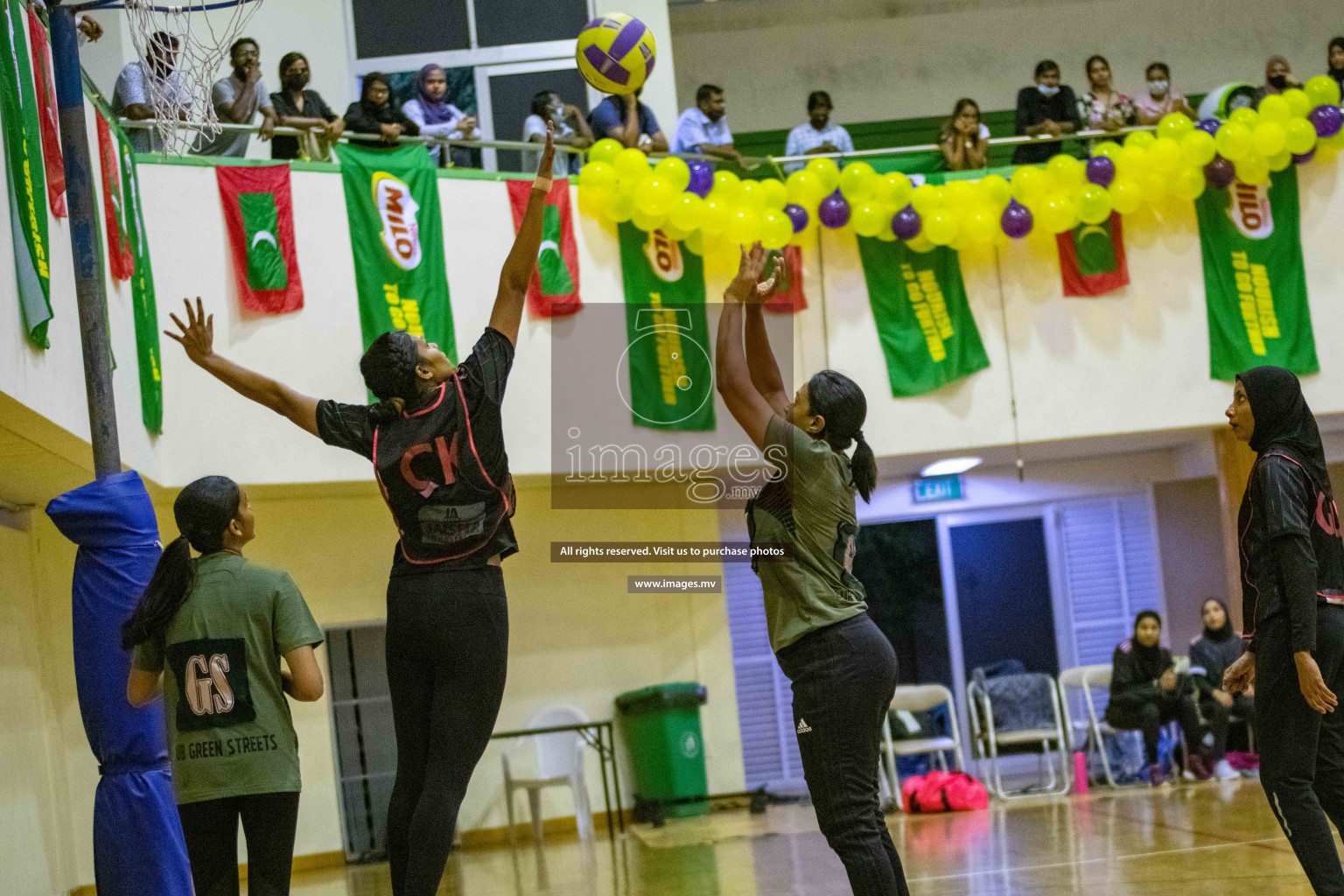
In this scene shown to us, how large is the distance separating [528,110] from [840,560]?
8.55 meters

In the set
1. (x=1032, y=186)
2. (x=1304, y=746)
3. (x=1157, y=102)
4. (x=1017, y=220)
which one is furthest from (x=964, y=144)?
(x=1304, y=746)

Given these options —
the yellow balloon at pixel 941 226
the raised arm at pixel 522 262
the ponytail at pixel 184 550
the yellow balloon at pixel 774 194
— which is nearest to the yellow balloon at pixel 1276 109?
the yellow balloon at pixel 941 226

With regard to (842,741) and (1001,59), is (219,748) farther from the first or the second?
(1001,59)

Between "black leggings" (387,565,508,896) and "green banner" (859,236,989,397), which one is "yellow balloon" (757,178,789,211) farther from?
"black leggings" (387,565,508,896)

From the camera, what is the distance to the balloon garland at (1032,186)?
9164 millimetres

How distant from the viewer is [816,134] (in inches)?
400

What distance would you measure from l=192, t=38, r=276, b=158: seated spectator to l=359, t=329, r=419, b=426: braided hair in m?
5.68

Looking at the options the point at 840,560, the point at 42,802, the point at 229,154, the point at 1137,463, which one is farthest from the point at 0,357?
the point at 1137,463

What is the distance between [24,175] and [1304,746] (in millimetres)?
4876

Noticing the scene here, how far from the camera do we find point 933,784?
9.30 meters

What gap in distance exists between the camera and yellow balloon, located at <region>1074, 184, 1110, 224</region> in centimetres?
930

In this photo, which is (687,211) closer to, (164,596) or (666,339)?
(666,339)

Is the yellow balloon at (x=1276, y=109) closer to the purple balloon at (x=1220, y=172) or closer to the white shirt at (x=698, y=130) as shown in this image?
the purple balloon at (x=1220, y=172)

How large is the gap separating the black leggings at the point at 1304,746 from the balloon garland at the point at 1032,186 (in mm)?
5957
